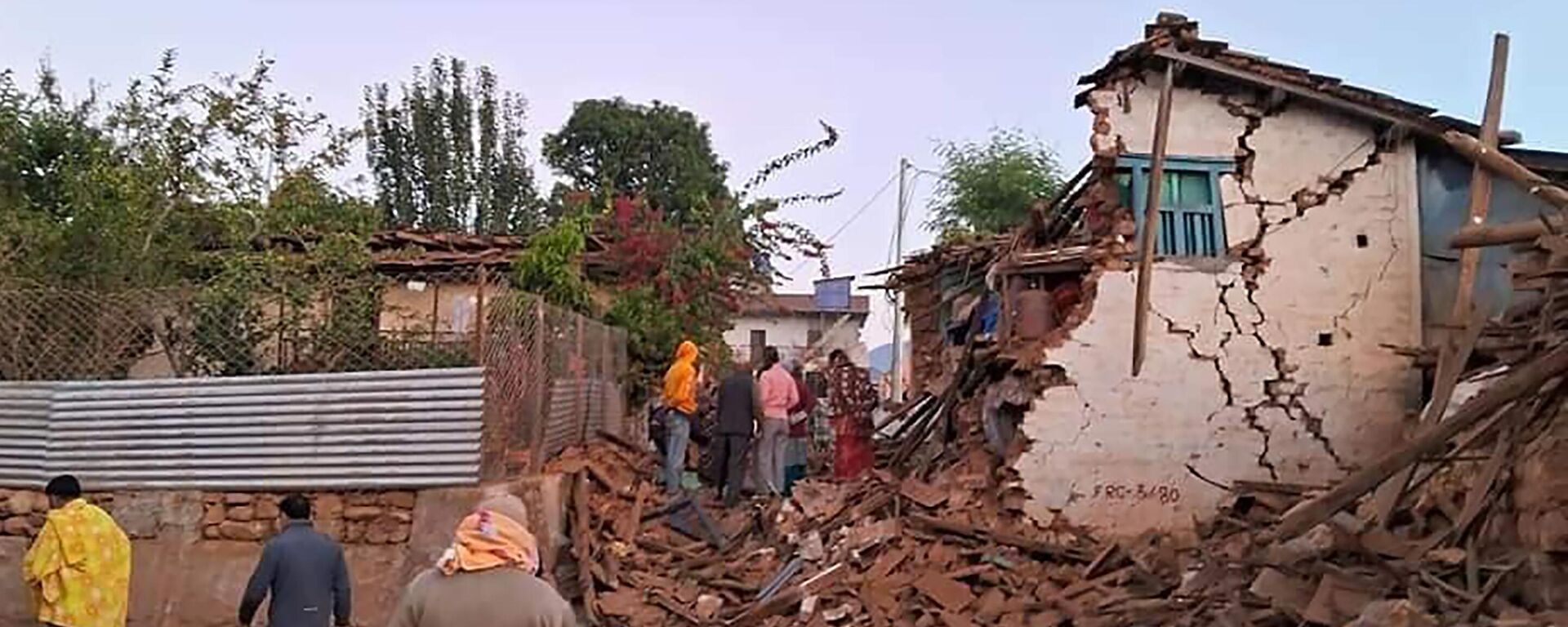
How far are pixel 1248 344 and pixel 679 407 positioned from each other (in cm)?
584

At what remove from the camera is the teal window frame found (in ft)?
42.0

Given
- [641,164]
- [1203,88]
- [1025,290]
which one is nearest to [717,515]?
[1025,290]

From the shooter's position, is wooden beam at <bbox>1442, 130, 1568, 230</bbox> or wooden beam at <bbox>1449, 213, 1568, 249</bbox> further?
wooden beam at <bbox>1442, 130, 1568, 230</bbox>

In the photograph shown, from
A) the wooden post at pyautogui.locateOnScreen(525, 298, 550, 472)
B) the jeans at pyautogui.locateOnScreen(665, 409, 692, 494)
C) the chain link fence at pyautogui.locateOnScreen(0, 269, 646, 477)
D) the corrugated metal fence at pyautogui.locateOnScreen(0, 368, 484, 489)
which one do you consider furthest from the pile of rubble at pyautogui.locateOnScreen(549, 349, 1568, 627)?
the corrugated metal fence at pyautogui.locateOnScreen(0, 368, 484, 489)

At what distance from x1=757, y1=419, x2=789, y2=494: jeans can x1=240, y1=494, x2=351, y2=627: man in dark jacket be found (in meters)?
7.44

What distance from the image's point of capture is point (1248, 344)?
1284cm

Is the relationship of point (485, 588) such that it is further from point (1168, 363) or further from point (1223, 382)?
point (1223, 382)

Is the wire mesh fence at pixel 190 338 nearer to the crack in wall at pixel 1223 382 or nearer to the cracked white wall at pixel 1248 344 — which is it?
the cracked white wall at pixel 1248 344

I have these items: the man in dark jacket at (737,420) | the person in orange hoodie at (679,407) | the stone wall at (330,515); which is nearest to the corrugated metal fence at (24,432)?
the stone wall at (330,515)

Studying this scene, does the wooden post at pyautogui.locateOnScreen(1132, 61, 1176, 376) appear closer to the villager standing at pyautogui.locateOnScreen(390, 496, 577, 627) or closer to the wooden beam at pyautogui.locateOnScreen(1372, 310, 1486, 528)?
the wooden beam at pyautogui.locateOnScreen(1372, 310, 1486, 528)

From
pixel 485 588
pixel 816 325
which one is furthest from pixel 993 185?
pixel 485 588

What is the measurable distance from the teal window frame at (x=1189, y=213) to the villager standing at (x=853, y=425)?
4.05m

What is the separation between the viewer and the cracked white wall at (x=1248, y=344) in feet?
41.5

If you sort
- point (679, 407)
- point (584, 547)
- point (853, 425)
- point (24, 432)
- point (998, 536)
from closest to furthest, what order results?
point (24, 432) → point (998, 536) → point (584, 547) → point (679, 407) → point (853, 425)
